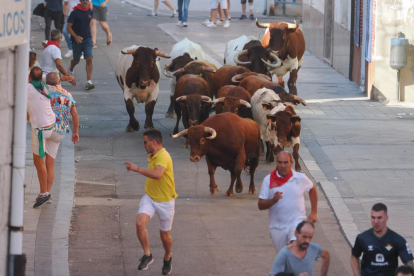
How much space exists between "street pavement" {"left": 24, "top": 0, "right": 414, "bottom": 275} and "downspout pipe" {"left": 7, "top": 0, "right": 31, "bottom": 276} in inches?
116

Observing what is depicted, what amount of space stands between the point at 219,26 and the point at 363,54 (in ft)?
38.4

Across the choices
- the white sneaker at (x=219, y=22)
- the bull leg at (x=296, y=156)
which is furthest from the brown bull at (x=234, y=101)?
the white sneaker at (x=219, y=22)

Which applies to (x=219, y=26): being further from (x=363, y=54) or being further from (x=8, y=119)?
(x=8, y=119)

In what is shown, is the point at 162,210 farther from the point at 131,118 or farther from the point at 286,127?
the point at 131,118

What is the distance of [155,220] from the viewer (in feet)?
39.6

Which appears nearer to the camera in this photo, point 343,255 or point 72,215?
point 343,255

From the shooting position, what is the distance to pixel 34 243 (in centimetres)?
1062

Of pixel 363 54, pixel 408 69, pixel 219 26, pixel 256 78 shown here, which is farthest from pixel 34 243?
pixel 219 26

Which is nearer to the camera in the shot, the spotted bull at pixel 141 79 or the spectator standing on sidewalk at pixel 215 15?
the spotted bull at pixel 141 79

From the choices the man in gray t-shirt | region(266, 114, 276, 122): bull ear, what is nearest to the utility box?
region(266, 114, 276, 122): bull ear

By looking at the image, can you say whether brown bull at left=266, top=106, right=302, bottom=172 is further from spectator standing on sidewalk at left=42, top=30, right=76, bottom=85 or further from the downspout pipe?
the downspout pipe

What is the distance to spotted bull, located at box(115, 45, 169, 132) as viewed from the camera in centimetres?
1719

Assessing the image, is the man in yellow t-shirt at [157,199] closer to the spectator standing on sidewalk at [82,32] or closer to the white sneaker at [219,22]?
the spectator standing on sidewalk at [82,32]

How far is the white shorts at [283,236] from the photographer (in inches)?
346
